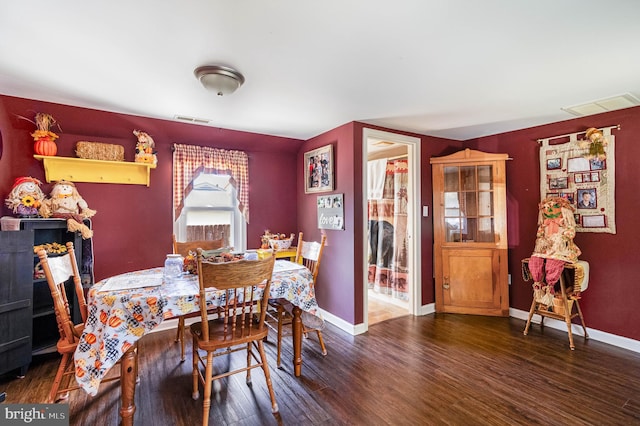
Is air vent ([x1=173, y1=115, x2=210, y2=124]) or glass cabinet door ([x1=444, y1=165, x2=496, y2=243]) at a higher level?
air vent ([x1=173, y1=115, x2=210, y2=124])

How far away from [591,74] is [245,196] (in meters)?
3.44

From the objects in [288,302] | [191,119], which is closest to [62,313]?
[288,302]

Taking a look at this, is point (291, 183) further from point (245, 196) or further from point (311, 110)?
point (311, 110)

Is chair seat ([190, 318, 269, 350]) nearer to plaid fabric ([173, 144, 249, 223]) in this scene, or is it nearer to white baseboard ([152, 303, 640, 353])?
white baseboard ([152, 303, 640, 353])

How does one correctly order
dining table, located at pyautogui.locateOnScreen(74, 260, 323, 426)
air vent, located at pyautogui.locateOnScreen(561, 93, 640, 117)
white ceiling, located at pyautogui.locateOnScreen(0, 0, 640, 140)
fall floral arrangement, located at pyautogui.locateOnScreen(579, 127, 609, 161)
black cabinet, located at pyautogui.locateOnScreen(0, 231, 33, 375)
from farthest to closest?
fall floral arrangement, located at pyautogui.locateOnScreen(579, 127, 609, 161) < air vent, located at pyautogui.locateOnScreen(561, 93, 640, 117) < black cabinet, located at pyautogui.locateOnScreen(0, 231, 33, 375) < dining table, located at pyautogui.locateOnScreen(74, 260, 323, 426) < white ceiling, located at pyautogui.locateOnScreen(0, 0, 640, 140)

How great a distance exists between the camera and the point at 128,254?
3.18 m

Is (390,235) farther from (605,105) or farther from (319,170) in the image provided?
(605,105)

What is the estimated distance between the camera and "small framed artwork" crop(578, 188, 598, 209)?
9.86ft

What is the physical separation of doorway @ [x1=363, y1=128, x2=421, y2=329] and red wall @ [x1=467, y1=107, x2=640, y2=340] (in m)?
1.26

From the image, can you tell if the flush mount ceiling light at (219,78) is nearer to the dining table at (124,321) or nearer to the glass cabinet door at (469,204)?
the dining table at (124,321)

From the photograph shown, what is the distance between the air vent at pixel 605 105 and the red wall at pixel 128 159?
299 cm

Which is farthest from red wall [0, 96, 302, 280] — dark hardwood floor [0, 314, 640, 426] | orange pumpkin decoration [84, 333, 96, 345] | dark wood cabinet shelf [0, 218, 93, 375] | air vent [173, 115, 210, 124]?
orange pumpkin decoration [84, 333, 96, 345]

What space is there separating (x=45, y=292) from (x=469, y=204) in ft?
15.0

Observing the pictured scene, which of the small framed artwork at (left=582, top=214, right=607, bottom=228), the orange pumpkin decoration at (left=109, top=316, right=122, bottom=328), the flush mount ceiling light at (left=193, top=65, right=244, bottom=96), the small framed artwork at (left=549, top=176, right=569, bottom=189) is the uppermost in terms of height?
the flush mount ceiling light at (left=193, top=65, right=244, bottom=96)
